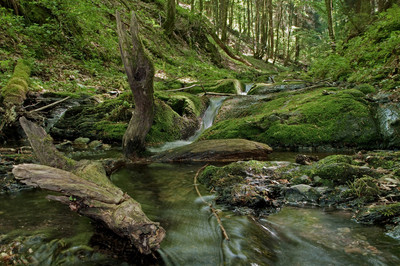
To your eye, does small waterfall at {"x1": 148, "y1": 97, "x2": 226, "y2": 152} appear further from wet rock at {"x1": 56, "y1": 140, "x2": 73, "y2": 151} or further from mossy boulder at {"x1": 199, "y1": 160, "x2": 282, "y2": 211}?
mossy boulder at {"x1": 199, "y1": 160, "x2": 282, "y2": 211}

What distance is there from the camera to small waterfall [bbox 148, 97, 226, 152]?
7059mm

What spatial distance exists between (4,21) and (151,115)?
925 cm

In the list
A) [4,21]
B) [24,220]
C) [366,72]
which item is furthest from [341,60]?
[4,21]

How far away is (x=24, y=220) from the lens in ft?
8.81

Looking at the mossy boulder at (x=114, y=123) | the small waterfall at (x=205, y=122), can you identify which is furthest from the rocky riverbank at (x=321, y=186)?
the mossy boulder at (x=114, y=123)

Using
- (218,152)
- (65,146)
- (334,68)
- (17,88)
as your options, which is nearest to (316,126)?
(218,152)

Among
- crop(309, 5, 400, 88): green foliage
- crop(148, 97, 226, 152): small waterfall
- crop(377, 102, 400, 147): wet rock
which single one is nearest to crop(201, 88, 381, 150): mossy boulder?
crop(377, 102, 400, 147): wet rock

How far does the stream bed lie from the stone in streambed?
7.09ft

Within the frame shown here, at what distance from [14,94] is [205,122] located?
Result: 5792mm

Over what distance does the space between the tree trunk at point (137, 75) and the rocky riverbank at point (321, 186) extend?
1.94 m

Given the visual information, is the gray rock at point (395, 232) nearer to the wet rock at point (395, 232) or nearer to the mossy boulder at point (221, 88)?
the wet rock at point (395, 232)

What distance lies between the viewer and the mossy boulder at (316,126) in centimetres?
616

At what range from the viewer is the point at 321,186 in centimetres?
355

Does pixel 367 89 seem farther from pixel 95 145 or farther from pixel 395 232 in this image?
pixel 95 145
